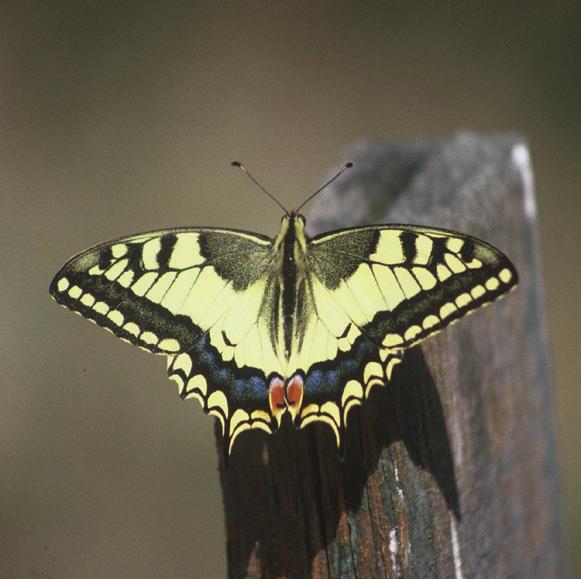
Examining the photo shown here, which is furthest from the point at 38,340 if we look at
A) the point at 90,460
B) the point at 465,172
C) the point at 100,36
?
the point at 465,172

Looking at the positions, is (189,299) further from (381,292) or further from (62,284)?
(381,292)

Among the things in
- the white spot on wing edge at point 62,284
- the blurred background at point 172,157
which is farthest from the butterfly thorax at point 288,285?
the blurred background at point 172,157

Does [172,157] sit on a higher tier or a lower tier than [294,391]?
higher

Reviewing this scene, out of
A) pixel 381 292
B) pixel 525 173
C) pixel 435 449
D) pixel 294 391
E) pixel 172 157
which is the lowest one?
pixel 435 449

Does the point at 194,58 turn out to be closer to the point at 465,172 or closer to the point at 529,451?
the point at 465,172

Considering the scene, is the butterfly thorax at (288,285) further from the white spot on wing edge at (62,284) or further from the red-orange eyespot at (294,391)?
the white spot on wing edge at (62,284)

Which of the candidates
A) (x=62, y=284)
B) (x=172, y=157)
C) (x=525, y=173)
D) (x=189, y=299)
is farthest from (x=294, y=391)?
(x=172, y=157)
